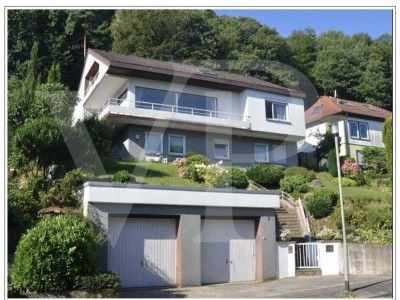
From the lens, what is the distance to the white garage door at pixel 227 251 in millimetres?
17188

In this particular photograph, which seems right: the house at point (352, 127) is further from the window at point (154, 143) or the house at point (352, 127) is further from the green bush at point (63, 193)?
the green bush at point (63, 193)

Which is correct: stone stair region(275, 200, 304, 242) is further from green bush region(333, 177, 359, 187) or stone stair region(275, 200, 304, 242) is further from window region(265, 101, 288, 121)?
window region(265, 101, 288, 121)

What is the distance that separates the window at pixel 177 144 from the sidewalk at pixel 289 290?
1321 centimetres

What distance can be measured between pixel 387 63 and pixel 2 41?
167 feet

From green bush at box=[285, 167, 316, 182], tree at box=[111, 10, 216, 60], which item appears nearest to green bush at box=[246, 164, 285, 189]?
green bush at box=[285, 167, 316, 182]

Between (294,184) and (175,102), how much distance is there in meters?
8.97

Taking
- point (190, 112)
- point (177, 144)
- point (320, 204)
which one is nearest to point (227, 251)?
point (320, 204)

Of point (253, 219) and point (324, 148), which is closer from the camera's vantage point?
point (253, 219)

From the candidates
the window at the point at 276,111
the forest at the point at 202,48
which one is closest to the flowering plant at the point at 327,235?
the window at the point at 276,111

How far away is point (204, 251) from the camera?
17.1 m

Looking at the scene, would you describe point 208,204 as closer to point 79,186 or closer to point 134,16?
point 79,186

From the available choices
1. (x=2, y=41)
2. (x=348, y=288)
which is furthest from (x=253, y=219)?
(x=2, y=41)

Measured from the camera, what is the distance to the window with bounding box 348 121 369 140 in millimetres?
40309

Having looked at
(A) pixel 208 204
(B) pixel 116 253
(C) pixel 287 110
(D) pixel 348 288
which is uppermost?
A: (C) pixel 287 110
